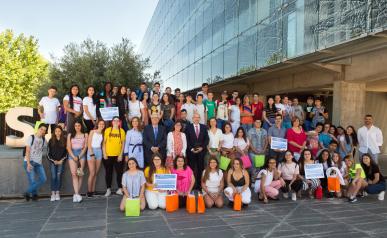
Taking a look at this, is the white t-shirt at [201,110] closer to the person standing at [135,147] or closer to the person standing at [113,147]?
the person standing at [135,147]

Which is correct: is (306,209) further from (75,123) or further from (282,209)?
(75,123)

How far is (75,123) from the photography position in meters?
7.89

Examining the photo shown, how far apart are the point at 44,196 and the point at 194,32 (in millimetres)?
21978

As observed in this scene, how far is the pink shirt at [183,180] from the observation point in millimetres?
7281

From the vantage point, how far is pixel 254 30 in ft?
55.5

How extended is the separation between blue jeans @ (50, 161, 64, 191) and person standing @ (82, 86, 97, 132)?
4.18 feet

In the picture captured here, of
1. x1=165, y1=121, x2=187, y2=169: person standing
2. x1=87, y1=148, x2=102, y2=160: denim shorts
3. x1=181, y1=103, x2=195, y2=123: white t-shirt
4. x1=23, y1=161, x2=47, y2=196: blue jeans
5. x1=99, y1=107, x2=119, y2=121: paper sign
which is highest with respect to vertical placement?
x1=181, y1=103, x2=195, y2=123: white t-shirt

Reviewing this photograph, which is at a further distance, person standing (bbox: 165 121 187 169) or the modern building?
the modern building

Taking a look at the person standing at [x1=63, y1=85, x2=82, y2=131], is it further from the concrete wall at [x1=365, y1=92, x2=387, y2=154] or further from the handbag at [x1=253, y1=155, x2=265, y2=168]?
the concrete wall at [x1=365, y1=92, x2=387, y2=154]

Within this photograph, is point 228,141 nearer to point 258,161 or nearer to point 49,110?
point 258,161

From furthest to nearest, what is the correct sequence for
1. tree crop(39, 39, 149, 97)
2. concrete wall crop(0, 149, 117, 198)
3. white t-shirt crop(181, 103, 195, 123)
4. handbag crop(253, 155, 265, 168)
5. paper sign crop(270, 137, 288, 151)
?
tree crop(39, 39, 149, 97) → white t-shirt crop(181, 103, 195, 123) → paper sign crop(270, 137, 288, 151) → handbag crop(253, 155, 265, 168) → concrete wall crop(0, 149, 117, 198)

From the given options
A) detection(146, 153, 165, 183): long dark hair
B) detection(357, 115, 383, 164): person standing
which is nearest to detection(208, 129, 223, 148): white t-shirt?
detection(146, 153, 165, 183): long dark hair

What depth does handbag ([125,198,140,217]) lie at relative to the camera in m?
6.59

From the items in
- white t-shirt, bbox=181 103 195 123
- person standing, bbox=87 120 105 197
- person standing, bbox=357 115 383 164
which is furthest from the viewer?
person standing, bbox=357 115 383 164
